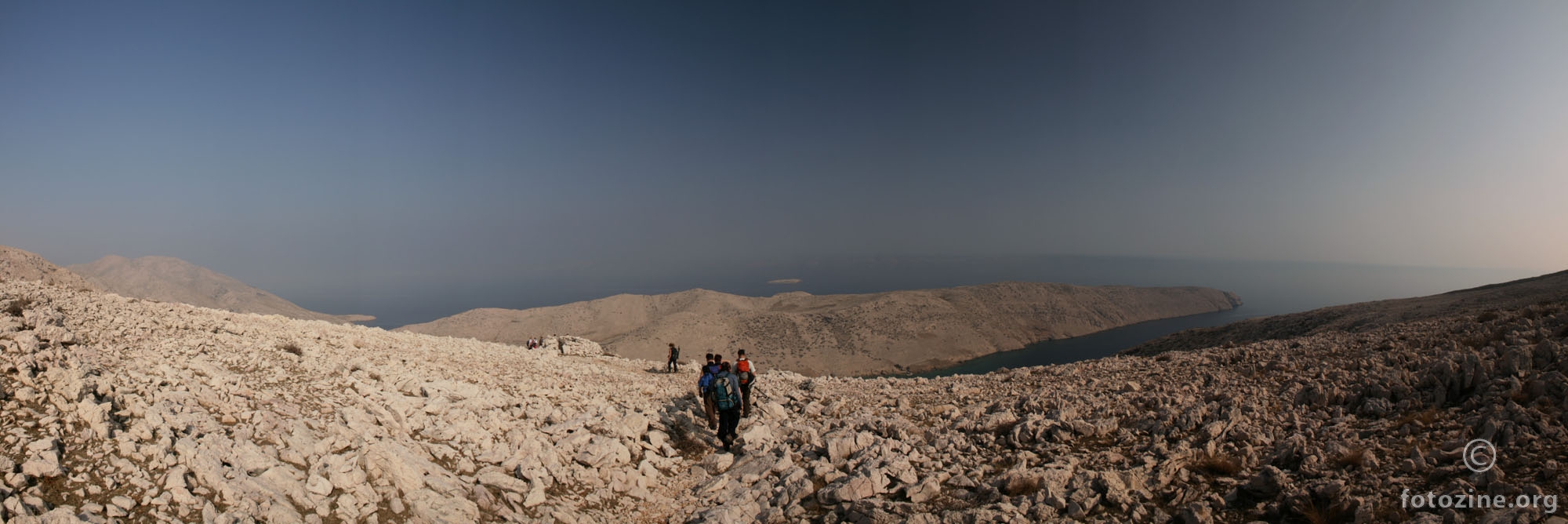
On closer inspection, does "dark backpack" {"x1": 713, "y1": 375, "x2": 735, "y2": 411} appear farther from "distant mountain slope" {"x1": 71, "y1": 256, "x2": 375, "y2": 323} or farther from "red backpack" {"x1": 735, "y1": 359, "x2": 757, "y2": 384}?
"distant mountain slope" {"x1": 71, "y1": 256, "x2": 375, "y2": 323}

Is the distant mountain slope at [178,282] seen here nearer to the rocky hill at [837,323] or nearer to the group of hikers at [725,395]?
the rocky hill at [837,323]

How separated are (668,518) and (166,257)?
203 m

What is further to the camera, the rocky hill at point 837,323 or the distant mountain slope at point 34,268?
the rocky hill at point 837,323

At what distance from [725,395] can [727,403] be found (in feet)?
0.62

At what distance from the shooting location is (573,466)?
28.6ft

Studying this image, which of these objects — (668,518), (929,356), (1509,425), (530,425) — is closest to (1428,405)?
(1509,425)

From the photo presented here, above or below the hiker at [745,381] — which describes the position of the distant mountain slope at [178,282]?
below

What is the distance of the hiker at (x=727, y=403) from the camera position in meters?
10.7

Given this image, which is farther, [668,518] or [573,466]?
[573,466]

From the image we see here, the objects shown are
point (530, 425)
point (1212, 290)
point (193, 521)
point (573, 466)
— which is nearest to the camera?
point (193, 521)

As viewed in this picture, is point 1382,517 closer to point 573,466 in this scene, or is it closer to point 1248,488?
point 1248,488

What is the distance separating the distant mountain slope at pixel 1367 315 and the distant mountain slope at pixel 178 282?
128041 mm

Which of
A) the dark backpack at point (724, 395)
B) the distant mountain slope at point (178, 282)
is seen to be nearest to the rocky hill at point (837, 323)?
the distant mountain slope at point (178, 282)

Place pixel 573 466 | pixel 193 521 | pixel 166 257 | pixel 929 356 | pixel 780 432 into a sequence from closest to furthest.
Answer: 1. pixel 193 521
2. pixel 573 466
3. pixel 780 432
4. pixel 929 356
5. pixel 166 257
